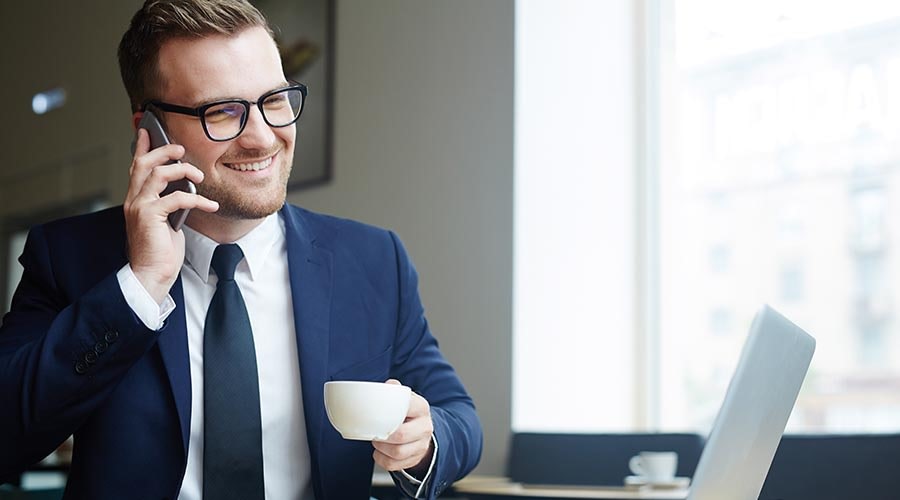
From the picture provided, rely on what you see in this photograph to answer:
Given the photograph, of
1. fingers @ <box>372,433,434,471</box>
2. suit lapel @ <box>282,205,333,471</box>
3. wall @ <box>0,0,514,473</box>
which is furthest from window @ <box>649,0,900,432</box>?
fingers @ <box>372,433,434,471</box>

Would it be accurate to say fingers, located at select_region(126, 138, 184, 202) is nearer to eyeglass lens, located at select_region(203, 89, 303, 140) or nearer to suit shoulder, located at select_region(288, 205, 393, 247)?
eyeglass lens, located at select_region(203, 89, 303, 140)

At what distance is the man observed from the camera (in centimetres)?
142

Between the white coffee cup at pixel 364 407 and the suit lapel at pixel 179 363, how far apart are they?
1.30ft

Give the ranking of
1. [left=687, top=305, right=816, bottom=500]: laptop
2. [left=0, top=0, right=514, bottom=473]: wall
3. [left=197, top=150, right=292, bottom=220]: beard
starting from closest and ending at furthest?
1. [left=687, top=305, right=816, bottom=500]: laptop
2. [left=197, top=150, right=292, bottom=220]: beard
3. [left=0, top=0, right=514, bottom=473]: wall

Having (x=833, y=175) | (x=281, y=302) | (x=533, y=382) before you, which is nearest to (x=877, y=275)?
(x=833, y=175)

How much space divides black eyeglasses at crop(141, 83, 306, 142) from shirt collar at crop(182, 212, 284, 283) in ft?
0.55

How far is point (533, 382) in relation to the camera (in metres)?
3.31

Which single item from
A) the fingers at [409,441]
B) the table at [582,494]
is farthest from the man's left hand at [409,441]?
the table at [582,494]

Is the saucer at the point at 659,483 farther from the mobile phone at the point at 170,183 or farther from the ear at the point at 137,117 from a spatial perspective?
the ear at the point at 137,117

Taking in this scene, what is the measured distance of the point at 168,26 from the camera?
1714 millimetres

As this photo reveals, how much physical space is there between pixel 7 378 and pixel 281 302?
0.44 meters

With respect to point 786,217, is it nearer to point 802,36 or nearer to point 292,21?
point 802,36

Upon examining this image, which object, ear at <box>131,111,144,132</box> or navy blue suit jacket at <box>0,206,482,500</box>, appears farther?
ear at <box>131,111,144,132</box>

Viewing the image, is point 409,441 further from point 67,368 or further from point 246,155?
point 246,155
